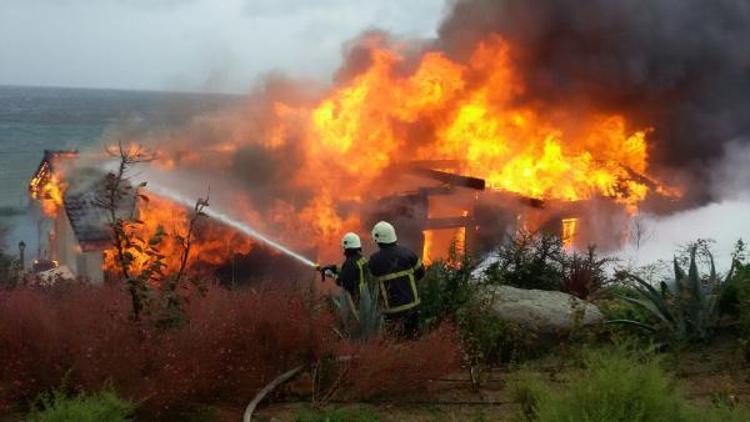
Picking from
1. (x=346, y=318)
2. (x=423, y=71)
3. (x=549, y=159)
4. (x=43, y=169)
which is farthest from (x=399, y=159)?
(x=346, y=318)

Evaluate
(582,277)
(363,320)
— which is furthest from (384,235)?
(582,277)

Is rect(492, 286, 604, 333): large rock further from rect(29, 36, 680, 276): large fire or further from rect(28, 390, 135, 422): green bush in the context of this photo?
rect(29, 36, 680, 276): large fire

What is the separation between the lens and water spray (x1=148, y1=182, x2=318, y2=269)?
14.9 metres

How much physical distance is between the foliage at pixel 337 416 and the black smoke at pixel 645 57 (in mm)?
16627

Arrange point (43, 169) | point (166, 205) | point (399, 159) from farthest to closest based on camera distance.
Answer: point (399, 159)
point (43, 169)
point (166, 205)

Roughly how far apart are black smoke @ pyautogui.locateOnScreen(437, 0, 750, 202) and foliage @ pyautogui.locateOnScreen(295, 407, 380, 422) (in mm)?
16627

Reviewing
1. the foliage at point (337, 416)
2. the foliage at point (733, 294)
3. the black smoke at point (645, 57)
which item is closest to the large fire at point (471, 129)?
the black smoke at point (645, 57)

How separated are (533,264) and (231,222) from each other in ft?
26.8

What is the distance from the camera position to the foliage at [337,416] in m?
Result: 4.11

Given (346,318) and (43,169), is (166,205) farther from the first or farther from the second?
(346,318)

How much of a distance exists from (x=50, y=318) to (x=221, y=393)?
133 cm

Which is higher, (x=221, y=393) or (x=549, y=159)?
(x=549, y=159)

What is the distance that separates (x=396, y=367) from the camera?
4.73 metres

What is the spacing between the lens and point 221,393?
4496mm
